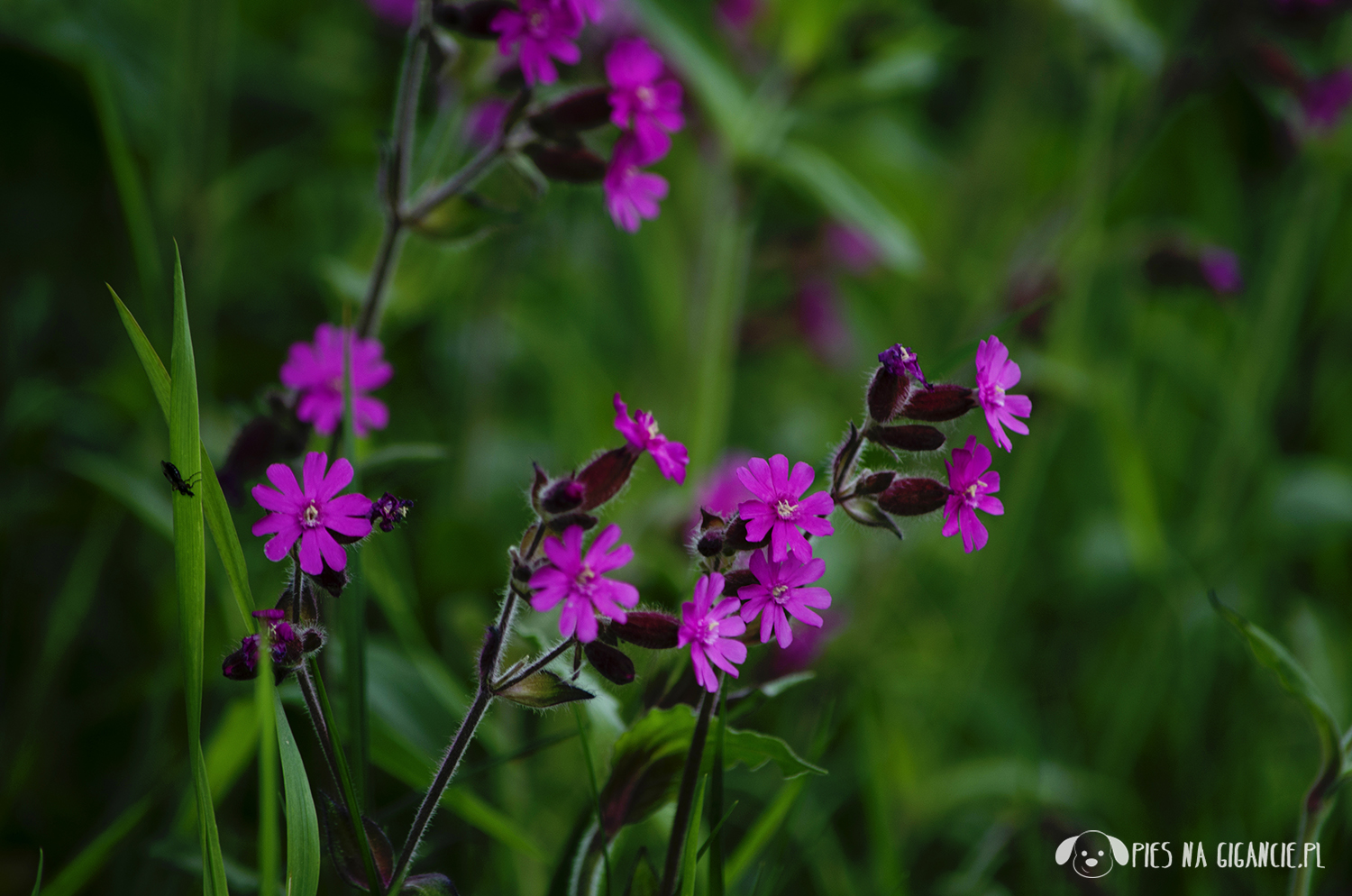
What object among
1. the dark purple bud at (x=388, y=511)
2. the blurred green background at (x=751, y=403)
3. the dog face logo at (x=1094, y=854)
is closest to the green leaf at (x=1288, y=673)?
the blurred green background at (x=751, y=403)

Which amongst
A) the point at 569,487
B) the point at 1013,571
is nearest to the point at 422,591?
the point at 569,487

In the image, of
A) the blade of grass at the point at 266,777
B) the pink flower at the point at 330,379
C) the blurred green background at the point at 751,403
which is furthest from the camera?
the blurred green background at the point at 751,403

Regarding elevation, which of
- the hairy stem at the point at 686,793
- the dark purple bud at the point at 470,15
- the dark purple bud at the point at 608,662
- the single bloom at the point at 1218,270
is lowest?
the hairy stem at the point at 686,793

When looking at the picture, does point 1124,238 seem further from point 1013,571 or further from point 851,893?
point 851,893

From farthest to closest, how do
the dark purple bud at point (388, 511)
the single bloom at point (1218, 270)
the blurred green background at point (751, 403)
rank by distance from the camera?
the single bloom at point (1218, 270), the blurred green background at point (751, 403), the dark purple bud at point (388, 511)

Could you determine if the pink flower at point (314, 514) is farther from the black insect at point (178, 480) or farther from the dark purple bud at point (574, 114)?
the dark purple bud at point (574, 114)

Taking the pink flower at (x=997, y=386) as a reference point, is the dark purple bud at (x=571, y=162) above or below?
above

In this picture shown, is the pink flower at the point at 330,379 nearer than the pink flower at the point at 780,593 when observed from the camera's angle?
No
